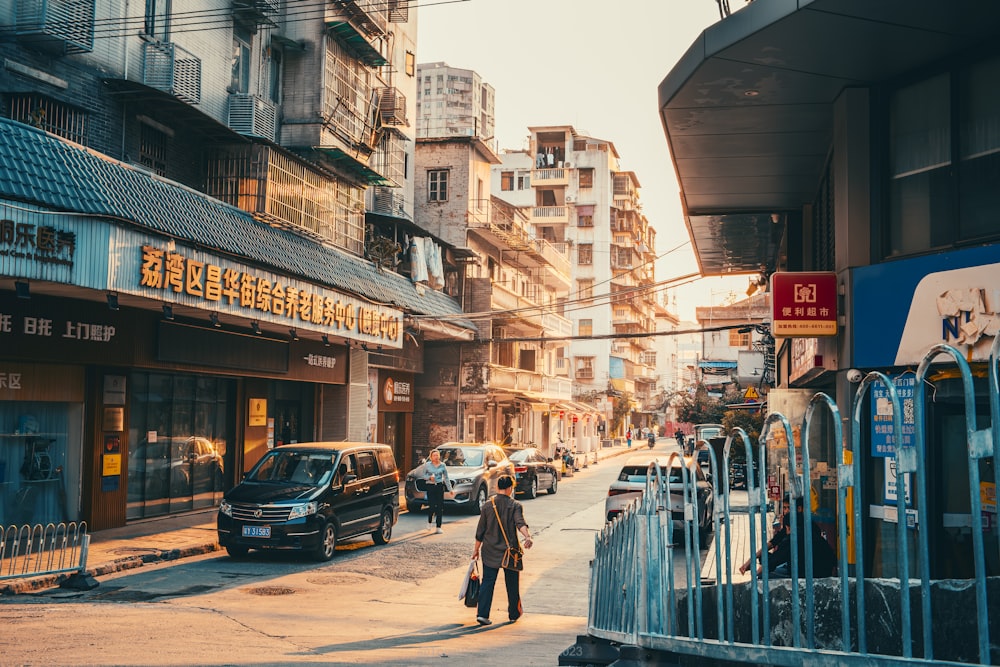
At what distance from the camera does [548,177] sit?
85938 mm

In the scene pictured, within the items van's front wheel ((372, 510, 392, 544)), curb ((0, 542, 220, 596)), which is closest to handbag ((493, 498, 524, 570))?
curb ((0, 542, 220, 596))

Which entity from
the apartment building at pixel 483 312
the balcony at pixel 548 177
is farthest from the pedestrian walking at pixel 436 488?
the balcony at pixel 548 177

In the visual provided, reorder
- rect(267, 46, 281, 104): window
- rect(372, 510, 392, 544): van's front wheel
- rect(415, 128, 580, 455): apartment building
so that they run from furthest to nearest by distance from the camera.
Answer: rect(415, 128, 580, 455): apartment building → rect(267, 46, 281, 104): window → rect(372, 510, 392, 544): van's front wheel

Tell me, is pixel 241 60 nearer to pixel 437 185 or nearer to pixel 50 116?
pixel 50 116

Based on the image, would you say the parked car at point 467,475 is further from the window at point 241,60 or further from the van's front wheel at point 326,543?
the window at point 241,60

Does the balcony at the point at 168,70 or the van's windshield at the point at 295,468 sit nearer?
the van's windshield at the point at 295,468

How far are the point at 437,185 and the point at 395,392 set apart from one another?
39.0ft

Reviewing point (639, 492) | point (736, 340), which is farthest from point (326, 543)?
point (736, 340)

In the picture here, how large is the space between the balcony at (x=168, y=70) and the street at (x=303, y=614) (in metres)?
10.2

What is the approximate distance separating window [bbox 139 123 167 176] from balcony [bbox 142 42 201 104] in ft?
3.35

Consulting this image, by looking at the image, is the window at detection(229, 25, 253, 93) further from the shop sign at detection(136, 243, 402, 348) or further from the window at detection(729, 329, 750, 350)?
the window at detection(729, 329, 750, 350)

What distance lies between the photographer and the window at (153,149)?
21203 millimetres

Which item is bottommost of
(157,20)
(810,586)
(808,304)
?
(810,586)

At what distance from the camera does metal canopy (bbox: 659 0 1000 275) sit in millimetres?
8703
